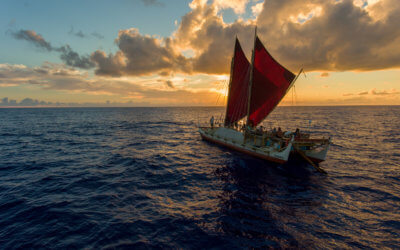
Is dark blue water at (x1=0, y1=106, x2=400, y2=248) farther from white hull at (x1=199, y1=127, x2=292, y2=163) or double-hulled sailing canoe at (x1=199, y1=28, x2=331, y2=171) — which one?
double-hulled sailing canoe at (x1=199, y1=28, x2=331, y2=171)

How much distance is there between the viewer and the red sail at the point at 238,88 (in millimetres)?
27469

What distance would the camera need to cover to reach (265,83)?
24656mm

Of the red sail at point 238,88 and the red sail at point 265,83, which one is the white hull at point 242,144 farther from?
the red sail at point 265,83

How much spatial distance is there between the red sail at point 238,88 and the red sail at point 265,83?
205 centimetres

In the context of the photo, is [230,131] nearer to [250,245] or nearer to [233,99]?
[233,99]

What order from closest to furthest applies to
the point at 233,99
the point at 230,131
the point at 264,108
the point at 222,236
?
the point at 222,236, the point at 264,108, the point at 230,131, the point at 233,99

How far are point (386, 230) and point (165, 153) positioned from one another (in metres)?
22.2

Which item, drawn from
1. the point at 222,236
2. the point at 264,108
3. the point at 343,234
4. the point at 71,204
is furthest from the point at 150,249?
the point at 264,108

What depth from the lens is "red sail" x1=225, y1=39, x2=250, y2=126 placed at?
→ 27.5 meters

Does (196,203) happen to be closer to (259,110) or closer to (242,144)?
(242,144)

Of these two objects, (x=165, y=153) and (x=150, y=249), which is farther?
(x=165, y=153)

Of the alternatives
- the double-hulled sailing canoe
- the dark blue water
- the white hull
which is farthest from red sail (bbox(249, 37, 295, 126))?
the dark blue water

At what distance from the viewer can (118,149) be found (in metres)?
28.0

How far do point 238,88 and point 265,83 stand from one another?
16.3 feet
